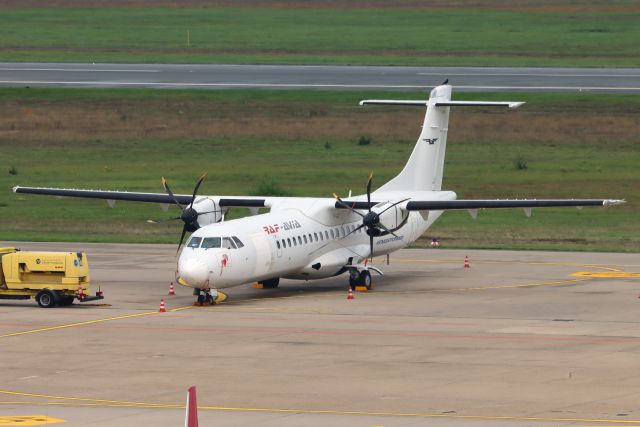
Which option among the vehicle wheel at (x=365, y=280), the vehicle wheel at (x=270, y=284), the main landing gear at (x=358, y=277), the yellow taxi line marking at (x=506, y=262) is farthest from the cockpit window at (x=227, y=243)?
the yellow taxi line marking at (x=506, y=262)

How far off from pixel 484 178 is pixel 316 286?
29335 mm

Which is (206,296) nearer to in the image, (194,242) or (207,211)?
(194,242)

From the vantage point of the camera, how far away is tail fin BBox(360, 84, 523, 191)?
4588 centimetres

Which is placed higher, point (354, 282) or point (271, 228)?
point (271, 228)

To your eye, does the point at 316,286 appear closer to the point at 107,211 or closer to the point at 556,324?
the point at 556,324

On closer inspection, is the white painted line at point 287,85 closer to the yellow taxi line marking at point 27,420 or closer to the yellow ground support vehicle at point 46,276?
the yellow ground support vehicle at point 46,276

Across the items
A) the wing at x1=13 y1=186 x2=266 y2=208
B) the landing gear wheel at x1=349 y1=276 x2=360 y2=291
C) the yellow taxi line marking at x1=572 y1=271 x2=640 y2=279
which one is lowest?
the landing gear wheel at x1=349 y1=276 x2=360 y2=291

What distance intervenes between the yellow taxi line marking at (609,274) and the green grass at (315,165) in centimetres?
800

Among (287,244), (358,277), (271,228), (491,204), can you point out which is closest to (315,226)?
(287,244)

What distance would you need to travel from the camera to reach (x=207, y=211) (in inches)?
1679

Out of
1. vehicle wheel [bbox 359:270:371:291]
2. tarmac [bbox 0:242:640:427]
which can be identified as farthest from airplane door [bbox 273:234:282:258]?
vehicle wheel [bbox 359:270:371:291]

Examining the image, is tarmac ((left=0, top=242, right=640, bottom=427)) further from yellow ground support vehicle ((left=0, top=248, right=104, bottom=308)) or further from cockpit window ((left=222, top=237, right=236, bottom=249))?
cockpit window ((left=222, top=237, right=236, bottom=249))

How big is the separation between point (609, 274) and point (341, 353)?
58.6 feet

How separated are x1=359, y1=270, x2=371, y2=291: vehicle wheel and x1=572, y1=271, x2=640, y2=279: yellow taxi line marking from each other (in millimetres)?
7993
